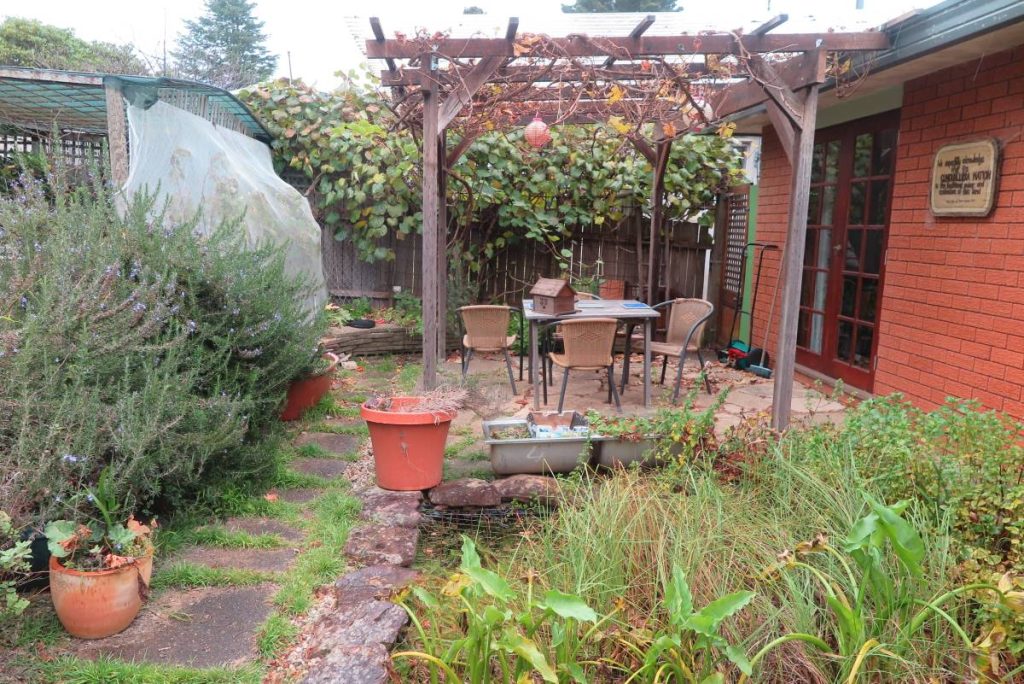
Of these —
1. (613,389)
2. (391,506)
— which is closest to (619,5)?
(613,389)

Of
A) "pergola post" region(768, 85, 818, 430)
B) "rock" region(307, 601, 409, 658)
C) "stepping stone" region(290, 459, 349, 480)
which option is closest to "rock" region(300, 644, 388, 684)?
"rock" region(307, 601, 409, 658)

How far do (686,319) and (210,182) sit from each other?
3.73m

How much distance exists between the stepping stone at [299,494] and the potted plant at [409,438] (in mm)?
349

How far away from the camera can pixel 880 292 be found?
5.38m

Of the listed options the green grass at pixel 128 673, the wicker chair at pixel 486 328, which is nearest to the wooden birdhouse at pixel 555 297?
the wicker chair at pixel 486 328

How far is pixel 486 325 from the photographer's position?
5727 millimetres

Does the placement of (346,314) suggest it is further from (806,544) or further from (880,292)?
(806,544)

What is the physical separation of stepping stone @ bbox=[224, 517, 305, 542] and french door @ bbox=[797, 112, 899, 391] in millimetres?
4210

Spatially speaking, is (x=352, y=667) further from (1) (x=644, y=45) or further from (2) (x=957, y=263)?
(2) (x=957, y=263)

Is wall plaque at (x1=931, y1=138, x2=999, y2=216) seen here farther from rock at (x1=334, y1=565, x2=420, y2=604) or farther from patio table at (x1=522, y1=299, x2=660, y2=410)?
rock at (x1=334, y1=565, x2=420, y2=604)

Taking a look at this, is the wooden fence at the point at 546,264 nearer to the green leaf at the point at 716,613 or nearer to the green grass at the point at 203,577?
the green grass at the point at 203,577

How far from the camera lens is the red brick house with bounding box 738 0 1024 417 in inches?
156

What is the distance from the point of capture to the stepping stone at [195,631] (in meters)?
2.41

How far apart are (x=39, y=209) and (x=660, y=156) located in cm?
512
